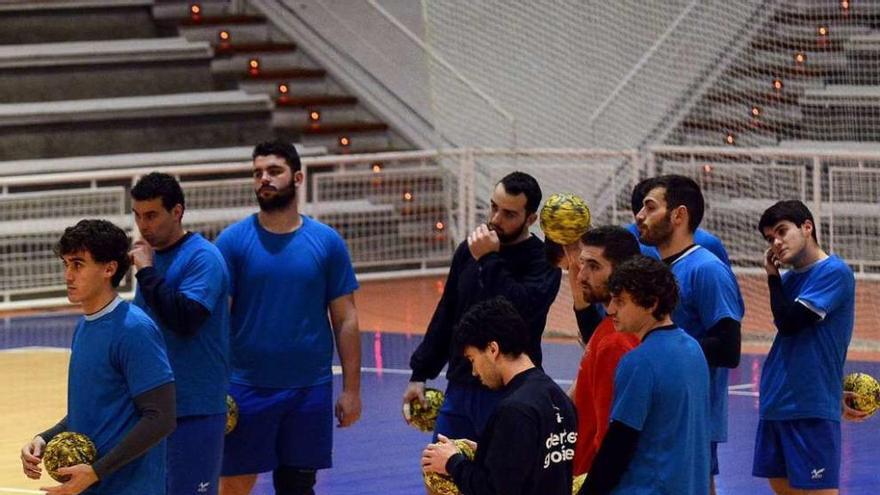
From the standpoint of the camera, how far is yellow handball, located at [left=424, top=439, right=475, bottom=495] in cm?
542

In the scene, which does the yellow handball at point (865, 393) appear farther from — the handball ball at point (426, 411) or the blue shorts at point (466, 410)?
the handball ball at point (426, 411)

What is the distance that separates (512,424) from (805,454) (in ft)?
9.02

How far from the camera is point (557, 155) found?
16.9m

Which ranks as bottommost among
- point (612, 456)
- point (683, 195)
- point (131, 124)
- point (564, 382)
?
point (564, 382)

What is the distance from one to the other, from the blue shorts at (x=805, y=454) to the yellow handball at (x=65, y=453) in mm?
3141

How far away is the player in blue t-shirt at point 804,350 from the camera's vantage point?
24.0 ft

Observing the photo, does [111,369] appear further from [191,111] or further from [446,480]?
[191,111]

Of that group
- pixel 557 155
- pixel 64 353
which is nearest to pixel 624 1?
pixel 557 155

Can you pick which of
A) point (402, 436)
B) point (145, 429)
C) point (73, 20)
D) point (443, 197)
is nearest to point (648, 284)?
point (145, 429)

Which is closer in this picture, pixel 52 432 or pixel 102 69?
pixel 52 432

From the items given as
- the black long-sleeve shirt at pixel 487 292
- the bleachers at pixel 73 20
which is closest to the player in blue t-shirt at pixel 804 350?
the black long-sleeve shirt at pixel 487 292

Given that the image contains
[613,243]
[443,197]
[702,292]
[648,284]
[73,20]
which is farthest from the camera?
[73,20]

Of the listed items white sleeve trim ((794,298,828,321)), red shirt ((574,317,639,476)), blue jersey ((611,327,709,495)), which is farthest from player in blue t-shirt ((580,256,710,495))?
white sleeve trim ((794,298,828,321))

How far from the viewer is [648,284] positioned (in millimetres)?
5340
